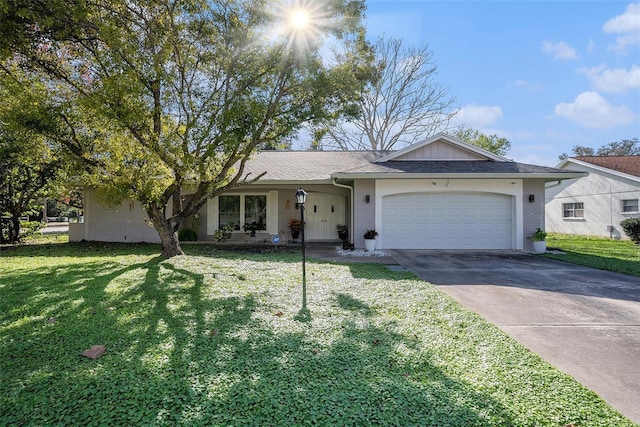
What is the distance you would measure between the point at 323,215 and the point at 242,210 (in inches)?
136

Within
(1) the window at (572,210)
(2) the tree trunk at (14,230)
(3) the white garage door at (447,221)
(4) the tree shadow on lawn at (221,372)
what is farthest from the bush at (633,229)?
(2) the tree trunk at (14,230)

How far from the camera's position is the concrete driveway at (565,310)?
296 cm

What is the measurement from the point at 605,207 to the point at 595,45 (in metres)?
9.15

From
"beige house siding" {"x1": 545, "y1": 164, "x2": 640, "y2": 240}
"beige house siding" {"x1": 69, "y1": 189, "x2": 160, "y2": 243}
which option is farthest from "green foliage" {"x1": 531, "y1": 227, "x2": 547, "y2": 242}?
"beige house siding" {"x1": 69, "y1": 189, "x2": 160, "y2": 243}

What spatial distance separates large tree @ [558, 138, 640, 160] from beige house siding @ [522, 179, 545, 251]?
39261mm

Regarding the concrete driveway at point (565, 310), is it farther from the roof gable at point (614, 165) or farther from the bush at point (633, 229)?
the roof gable at point (614, 165)

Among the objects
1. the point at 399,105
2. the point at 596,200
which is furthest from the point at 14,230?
the point at 596,200

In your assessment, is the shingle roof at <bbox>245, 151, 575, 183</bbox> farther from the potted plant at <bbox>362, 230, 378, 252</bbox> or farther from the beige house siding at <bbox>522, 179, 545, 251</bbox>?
the potted plant at <bbox>362, 230, 378, 252</bbox>

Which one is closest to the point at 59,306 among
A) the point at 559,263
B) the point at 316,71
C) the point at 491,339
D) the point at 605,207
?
the point at 491,339

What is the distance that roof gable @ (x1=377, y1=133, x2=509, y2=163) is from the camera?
12.4 m

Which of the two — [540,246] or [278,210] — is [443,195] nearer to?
[540,246]

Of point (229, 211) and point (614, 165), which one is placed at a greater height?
point (614, 165)

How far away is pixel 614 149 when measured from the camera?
41.3 m

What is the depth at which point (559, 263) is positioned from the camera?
8742 millimetres
